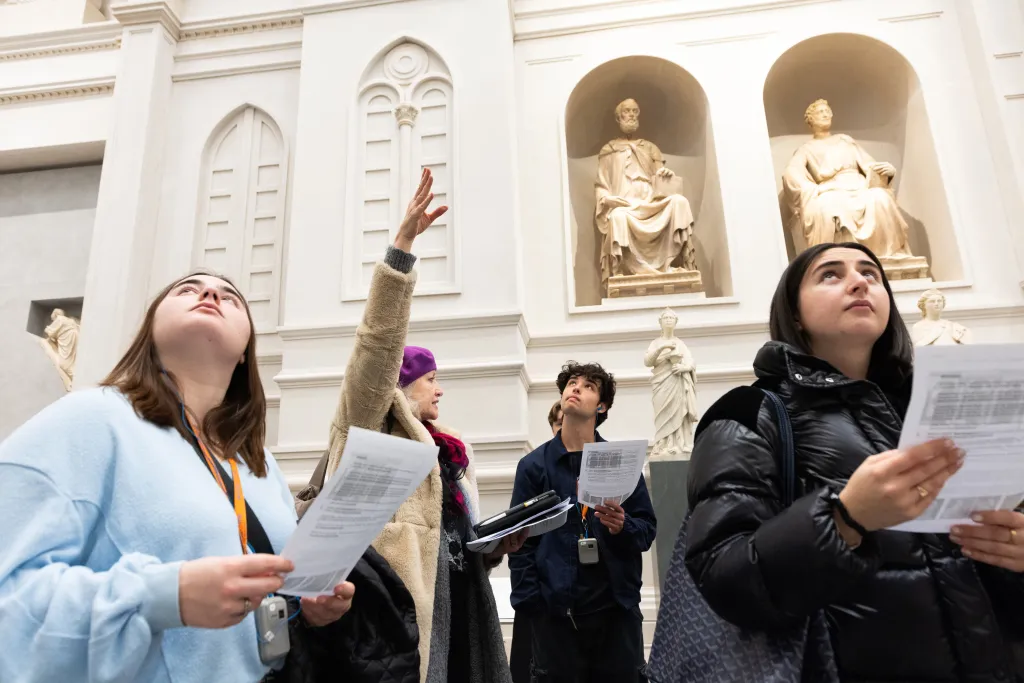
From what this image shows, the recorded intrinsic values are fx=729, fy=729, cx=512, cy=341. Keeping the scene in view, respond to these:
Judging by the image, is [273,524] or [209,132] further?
[209,132]

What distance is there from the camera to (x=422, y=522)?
1862 mm

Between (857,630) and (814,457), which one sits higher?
(814,457)

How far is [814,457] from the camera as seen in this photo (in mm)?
1146

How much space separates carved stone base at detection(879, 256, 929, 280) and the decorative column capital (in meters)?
3.69

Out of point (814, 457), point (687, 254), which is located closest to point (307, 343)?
point (687, 254)

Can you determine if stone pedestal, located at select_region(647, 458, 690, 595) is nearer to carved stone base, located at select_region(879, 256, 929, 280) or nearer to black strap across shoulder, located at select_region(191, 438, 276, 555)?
black strap across shoulder, located at select_region(191, 438, 276, 555)

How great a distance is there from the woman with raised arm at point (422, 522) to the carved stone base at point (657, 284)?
377 centimetres

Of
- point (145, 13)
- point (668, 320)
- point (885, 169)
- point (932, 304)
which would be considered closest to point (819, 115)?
point (885, 169)

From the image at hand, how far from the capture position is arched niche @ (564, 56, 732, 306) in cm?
606

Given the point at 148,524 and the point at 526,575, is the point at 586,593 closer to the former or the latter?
the point at 526,575

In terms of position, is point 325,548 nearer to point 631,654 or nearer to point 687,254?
point 631,654

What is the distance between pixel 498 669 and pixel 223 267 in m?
4.97

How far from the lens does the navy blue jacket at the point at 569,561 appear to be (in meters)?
2.41

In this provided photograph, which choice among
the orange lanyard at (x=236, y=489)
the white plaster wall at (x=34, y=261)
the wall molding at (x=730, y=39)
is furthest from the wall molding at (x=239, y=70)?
the orange lanyard at (x=236, y=489)
